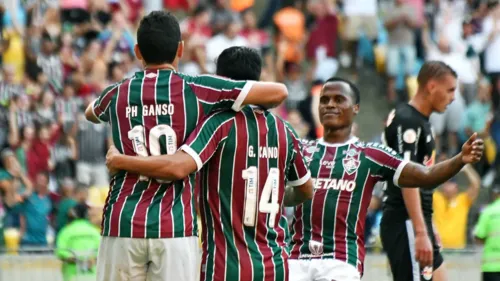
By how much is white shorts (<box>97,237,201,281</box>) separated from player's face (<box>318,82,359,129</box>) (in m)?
1.91

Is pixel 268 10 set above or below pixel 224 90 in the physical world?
above

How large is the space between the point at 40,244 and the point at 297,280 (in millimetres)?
7624

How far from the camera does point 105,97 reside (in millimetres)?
7047

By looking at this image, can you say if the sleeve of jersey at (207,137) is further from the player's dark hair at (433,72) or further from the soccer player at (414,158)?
the player's dark hair at (433,72)

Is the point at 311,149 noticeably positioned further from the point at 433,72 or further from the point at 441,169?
the point at 433,72

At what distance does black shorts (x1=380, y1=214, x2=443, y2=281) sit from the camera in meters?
9.38

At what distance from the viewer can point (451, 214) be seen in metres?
16.4

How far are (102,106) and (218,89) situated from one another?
2.28ft

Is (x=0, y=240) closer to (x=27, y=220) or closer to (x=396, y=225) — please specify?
(x=27, y=220)

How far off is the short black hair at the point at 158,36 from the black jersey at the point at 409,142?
286 centimetres

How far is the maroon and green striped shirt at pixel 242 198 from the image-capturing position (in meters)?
7.14

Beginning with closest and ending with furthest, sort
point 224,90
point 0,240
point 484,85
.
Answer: point 224,90 → point 0,240 → point 484,85

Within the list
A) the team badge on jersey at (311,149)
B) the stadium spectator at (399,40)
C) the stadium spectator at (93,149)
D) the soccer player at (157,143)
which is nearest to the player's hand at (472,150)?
the soccer player at (157,143)

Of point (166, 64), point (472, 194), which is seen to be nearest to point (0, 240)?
point (472, 194)
